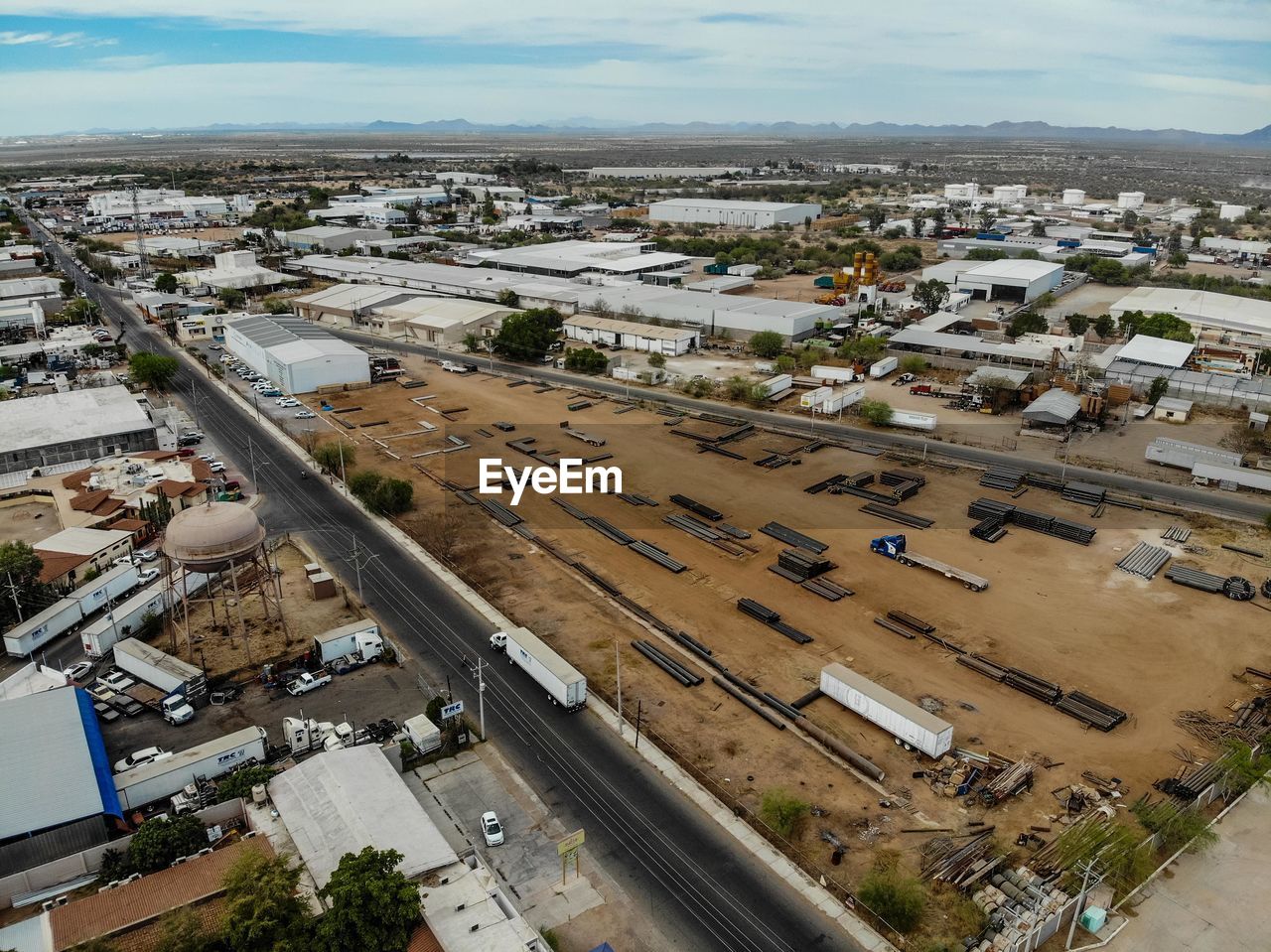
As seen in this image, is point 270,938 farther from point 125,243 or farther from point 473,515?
point 125,243

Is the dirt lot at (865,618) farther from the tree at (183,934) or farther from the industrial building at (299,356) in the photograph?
the industrial building at (299,356)

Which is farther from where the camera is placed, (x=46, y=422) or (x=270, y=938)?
(x=46, y=422)

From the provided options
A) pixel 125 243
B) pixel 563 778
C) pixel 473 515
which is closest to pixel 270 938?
pixel 563 778

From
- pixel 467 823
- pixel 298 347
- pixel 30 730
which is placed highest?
pixel 298 347

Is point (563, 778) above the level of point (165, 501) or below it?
below

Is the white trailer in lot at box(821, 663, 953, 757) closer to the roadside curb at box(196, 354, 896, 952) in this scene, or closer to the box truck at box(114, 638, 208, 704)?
the roadside curb at box(196, 354, 896, 952)

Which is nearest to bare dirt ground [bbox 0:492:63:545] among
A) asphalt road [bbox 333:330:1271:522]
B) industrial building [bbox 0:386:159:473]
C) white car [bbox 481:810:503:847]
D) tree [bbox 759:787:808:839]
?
industrial building [bbox 0:386:159:473]

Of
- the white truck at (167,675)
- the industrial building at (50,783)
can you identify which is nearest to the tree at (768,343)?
the white truck at (167,675)
